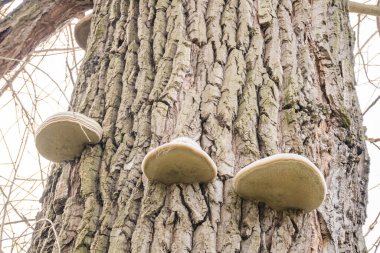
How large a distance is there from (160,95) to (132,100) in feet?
0.47

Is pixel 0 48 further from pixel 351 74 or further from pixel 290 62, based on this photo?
pixel 351 74

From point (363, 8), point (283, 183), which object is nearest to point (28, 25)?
point (283, 183)

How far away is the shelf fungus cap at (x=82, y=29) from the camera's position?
9.49 ft

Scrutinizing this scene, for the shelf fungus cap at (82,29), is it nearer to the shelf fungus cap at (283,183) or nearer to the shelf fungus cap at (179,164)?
the shelf fungus cap at (179,164)

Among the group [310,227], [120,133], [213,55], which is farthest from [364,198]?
[120,133]

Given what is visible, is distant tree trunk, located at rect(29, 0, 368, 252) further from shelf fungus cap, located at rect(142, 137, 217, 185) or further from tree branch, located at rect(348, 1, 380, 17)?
tree branch, located at rect(348, 1, 380, 17)

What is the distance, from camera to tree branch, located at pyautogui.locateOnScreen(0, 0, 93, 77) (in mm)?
2633

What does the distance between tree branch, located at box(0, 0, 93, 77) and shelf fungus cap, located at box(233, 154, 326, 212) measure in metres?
1.58

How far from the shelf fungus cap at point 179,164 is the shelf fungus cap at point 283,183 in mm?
93

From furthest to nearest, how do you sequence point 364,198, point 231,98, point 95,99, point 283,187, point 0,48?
1. point 0,48
2. point 95,99
3. point 364,198
4. point 231,98
5. point 283,187

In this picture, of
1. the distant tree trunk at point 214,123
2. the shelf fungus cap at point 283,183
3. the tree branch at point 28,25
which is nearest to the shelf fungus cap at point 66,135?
the distant tree trunk at point 214,123

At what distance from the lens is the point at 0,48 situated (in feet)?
8.48

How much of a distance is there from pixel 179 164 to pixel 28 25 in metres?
1.53

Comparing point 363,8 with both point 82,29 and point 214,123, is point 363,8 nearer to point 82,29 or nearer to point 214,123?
point 82,29
